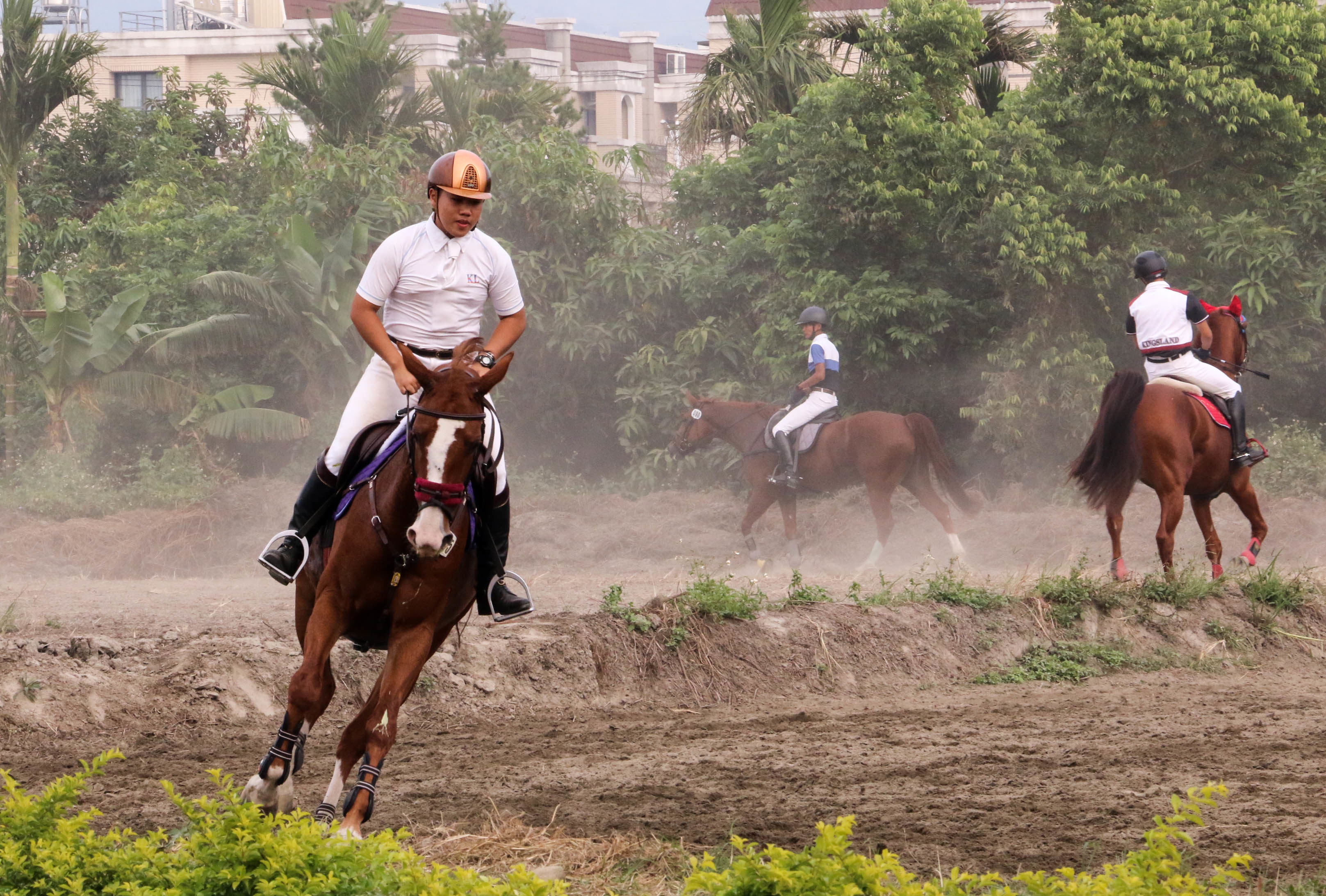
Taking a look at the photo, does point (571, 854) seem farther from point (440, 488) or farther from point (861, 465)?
point (861, 465)

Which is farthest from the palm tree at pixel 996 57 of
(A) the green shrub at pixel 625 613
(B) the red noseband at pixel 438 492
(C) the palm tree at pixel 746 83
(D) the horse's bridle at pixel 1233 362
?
(B) the red noseband at pixel 438 492

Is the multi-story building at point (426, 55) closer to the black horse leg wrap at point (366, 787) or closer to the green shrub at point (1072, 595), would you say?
the green shrub at point (1072, 595)

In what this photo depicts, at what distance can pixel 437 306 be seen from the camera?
638cm

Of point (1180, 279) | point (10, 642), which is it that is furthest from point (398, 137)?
point (10, 642)

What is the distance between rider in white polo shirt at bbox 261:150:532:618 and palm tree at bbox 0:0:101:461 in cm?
1755

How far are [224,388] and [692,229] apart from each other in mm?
8126

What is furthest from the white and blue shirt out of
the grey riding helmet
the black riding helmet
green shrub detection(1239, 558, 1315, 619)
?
green shrub detection(1239, 558, 1315, 619)

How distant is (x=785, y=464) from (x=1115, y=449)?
5.41 meters

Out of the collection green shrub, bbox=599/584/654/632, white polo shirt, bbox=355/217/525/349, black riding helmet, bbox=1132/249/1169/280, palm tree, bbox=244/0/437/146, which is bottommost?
green shrub, bbox=599/584/654/632

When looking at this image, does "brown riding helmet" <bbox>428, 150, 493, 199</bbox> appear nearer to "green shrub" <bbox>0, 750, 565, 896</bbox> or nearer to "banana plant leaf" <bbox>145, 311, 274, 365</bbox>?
"green shrub" <bbox>0, 750, 565, 896</bbox>

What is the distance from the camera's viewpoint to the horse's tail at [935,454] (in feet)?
55.6

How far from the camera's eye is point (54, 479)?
21.1 m

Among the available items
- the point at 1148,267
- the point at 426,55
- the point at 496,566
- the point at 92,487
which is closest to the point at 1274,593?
the point at 1148,267

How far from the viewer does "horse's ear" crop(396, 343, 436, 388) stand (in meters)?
5.65
